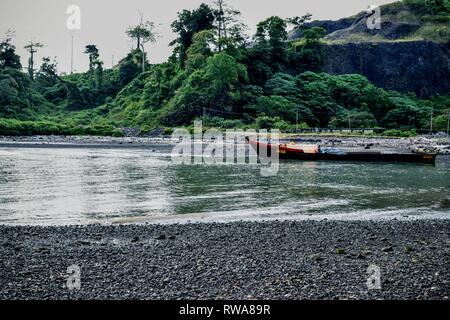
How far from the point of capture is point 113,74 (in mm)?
92875

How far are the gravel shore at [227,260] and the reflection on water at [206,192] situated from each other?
3.22 m

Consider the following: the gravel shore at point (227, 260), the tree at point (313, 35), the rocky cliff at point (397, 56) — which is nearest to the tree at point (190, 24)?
the tree at point (313, 35)

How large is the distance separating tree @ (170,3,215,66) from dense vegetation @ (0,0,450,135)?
155 millimetres

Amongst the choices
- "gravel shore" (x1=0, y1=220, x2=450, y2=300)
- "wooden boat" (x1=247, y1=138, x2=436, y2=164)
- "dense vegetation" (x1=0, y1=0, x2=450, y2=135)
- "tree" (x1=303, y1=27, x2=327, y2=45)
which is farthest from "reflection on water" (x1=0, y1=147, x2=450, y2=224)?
"tree" (x1=303, y1=27, x2=327, y2=45)

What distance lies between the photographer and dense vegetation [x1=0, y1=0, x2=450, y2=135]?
219 feet

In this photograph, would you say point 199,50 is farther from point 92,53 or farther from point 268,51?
point 92,53

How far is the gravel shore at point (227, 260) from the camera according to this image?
735 cm

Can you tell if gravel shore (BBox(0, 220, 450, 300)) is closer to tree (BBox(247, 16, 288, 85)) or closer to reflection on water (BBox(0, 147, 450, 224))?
reflection on water (BBox(0, 147, 450, 224))

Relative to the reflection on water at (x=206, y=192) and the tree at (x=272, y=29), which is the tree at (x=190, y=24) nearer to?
the tree at (x=272, y=29)

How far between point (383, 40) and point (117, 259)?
91379 mm

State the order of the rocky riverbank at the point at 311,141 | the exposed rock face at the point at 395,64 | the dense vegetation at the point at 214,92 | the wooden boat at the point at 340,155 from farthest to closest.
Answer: the exposed rock face at the point at 395,64 → the dense vegetation at the point at 214,92 → the rocky riverbank at the point at 311,141 → the wooden boat at the point at 340,155

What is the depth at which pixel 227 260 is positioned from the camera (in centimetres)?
930
